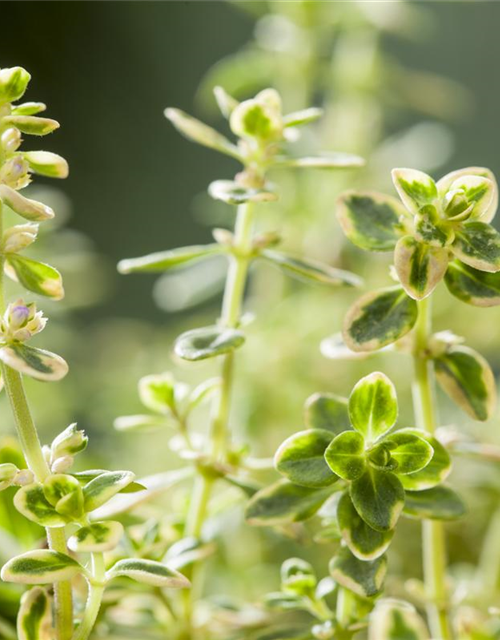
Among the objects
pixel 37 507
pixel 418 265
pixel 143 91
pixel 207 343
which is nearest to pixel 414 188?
pixel 418 265

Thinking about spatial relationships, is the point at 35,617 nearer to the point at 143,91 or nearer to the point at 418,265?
the point at 418,265

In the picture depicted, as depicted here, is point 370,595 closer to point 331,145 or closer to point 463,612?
point 463,612

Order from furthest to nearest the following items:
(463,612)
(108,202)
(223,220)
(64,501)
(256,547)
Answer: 1. (108,202)
2. (223,220)
3. (256,547)
4. (463,612)
5. (64,501)

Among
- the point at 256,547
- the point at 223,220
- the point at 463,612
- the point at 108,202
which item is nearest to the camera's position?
the point at 463,612

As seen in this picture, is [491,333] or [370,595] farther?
[491,333]

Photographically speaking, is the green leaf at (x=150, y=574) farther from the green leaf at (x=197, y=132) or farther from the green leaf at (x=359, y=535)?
the green leaf at (x=197, y=132)

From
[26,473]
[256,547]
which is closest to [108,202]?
[256,547]
